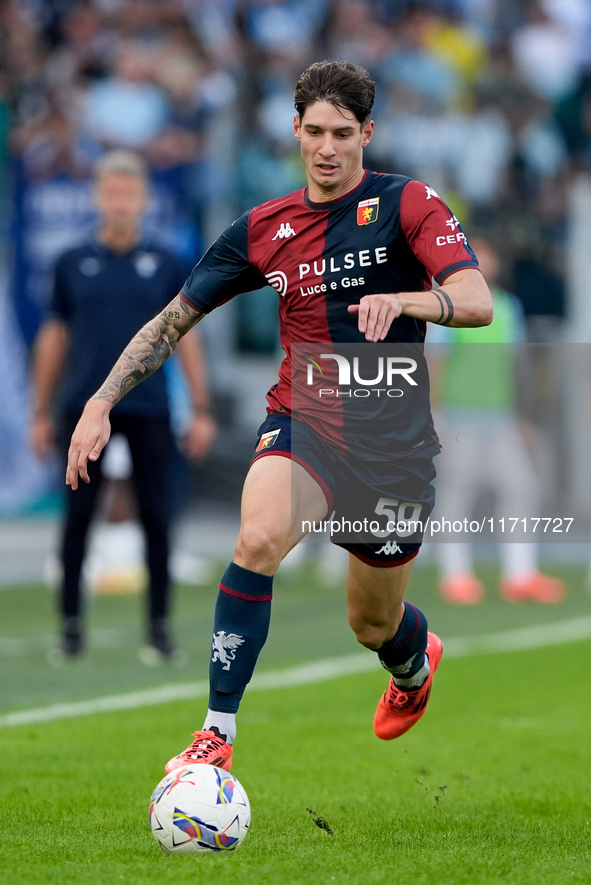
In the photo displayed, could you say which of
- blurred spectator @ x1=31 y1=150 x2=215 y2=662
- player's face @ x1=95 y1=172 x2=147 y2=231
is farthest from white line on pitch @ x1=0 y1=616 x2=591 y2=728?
player's face @ x1=95 y1=172 x2=147 y2=231

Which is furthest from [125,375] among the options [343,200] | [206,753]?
[206,753]

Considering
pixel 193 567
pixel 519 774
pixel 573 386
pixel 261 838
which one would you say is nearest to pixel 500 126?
pixel 573 386

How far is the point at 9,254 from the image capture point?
Answer: 1361 cm

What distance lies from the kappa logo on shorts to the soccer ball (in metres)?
1.10

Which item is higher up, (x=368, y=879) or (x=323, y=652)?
(x=368, y=879)

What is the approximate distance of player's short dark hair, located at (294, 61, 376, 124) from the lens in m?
4.28

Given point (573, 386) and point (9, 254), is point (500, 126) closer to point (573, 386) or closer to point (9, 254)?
point (573, 386)

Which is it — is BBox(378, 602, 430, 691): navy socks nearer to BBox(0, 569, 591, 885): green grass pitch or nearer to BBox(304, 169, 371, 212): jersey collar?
BBox(0, 569, 591, 885): green grass pitch

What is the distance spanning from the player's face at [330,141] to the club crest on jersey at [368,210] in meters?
0.10

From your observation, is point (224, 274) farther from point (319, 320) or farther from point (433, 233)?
point (433, 233)

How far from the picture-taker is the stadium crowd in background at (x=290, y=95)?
47.0 ft

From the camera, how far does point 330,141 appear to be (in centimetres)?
431

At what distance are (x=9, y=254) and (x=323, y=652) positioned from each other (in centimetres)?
695

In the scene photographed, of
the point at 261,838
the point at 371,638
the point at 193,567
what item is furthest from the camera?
the point at 193,567
